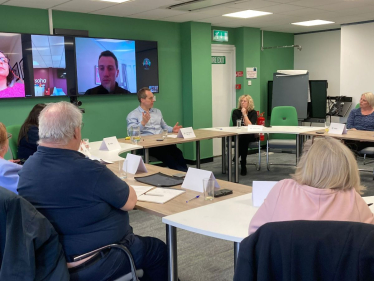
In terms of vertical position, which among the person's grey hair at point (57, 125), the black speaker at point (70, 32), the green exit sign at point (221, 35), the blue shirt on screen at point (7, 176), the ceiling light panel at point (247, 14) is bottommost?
the blue shirt on screen at point (7, 176)

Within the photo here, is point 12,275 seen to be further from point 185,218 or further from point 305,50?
point 305,50

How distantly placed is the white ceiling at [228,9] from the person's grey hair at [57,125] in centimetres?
335

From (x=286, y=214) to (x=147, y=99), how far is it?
389 cm

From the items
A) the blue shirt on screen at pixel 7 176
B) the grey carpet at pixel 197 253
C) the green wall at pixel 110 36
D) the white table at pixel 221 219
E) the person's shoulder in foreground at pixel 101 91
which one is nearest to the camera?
the white table at pixel 221 219

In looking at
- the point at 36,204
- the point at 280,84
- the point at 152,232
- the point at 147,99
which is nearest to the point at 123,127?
the point at 147,99

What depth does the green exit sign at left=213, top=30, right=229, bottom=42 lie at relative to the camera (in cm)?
723

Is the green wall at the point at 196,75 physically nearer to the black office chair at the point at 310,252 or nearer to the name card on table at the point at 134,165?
the name card on table at the point at 134,165

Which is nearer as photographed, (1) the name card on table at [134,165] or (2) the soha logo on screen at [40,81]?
(1) the name card on table at [134,165]

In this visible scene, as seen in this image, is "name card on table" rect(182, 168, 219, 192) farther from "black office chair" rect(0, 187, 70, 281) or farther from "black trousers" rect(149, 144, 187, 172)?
"black trousers" rect(149, 144, 187, 172)

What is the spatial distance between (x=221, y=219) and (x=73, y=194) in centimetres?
69

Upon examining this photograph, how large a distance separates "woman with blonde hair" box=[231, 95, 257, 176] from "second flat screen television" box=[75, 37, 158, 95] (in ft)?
4.38

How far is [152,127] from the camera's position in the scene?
542 cm

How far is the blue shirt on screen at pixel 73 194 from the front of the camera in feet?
5.98

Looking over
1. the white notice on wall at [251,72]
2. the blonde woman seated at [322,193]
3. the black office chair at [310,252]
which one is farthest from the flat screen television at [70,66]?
the black office chair at [310,252]
